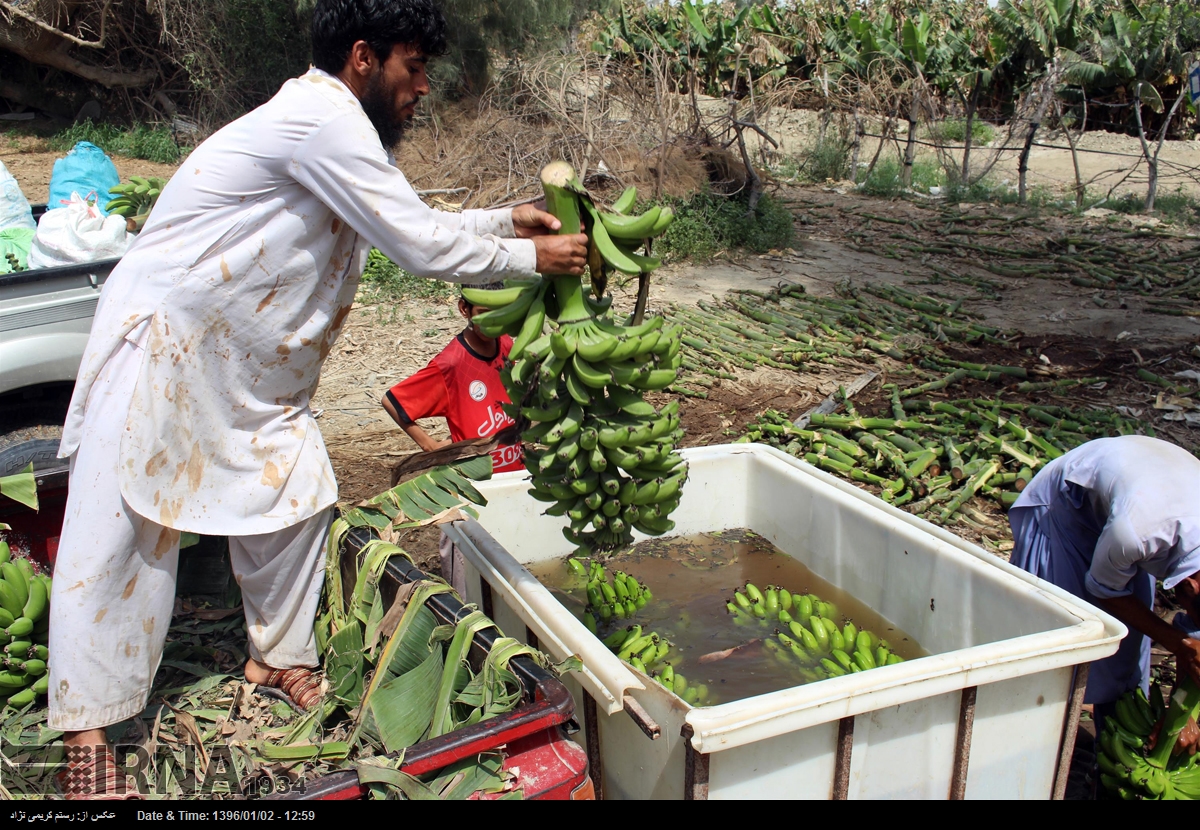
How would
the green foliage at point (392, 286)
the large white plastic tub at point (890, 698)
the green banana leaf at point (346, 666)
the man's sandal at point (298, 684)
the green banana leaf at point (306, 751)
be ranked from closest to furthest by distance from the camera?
the large white plastic tub at point (890, 698) < the green banana leaf at point (306, 751) < the green banana leaf at point (346, 666) < the man's sandal at point (298, 684) < the green foliage at point (392, 286)

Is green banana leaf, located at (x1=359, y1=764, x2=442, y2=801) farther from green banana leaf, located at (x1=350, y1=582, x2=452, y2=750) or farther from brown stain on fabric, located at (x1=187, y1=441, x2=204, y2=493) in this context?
brown stain on fabric, located at (x1=187, y1=441, x2=204, y2=493)

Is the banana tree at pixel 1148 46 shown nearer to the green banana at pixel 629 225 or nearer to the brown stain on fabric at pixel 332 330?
the green banana at pixel 629 225

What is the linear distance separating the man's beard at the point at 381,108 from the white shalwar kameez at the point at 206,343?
0.10 meters

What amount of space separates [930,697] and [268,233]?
88.6 inches

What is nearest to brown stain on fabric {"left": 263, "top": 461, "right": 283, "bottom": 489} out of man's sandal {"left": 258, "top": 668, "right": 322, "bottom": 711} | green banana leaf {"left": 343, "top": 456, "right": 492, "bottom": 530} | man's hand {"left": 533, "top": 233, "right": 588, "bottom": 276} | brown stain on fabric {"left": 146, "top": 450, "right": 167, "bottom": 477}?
brown stain on fabric {"left": 146, "top": 450, "right": 167, "bottom": 477}

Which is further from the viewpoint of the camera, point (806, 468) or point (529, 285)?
point (806, 468)

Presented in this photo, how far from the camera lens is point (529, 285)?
2.66m

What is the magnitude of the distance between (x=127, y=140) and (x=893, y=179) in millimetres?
15672

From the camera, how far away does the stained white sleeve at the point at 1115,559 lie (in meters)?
2.86

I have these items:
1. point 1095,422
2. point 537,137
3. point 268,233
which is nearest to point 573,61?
point 537,137

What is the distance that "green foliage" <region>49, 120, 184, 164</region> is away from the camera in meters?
17.2

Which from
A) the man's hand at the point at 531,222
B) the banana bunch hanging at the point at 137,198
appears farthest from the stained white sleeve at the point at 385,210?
the banana bunch hanging at the point at 137,198

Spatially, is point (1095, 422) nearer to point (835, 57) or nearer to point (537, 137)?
point (537, 137)

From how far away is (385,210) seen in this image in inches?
90.4
